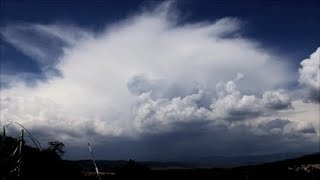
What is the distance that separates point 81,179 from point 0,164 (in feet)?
436

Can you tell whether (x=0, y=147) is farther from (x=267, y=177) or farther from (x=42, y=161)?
(x=267, y=177)

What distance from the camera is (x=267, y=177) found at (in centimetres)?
15850

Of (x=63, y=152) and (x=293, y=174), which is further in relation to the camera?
(x=293, y=174)

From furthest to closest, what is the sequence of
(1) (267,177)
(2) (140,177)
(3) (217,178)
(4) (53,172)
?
(3) (217,178), (1) (267,177), (2) (140,177), (4) (53,172)

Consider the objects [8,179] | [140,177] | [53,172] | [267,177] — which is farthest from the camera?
[267,177]

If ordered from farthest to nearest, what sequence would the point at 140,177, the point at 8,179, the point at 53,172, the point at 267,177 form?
the point at 267,177
the point at 140,177
the point at 53,172
the point at 8,179

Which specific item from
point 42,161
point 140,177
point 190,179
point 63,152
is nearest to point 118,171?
point 140,177

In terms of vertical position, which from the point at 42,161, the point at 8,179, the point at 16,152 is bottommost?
the point at 8,179

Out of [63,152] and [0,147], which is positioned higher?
[63,152]

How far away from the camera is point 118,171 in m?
152

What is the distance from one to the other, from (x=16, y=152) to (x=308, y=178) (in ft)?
458

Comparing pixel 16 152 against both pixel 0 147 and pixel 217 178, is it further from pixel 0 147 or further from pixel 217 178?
pixel 217 178

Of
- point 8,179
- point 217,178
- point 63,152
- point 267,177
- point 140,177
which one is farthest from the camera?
point 217,178

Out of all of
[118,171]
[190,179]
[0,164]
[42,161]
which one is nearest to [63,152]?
[118,171]
